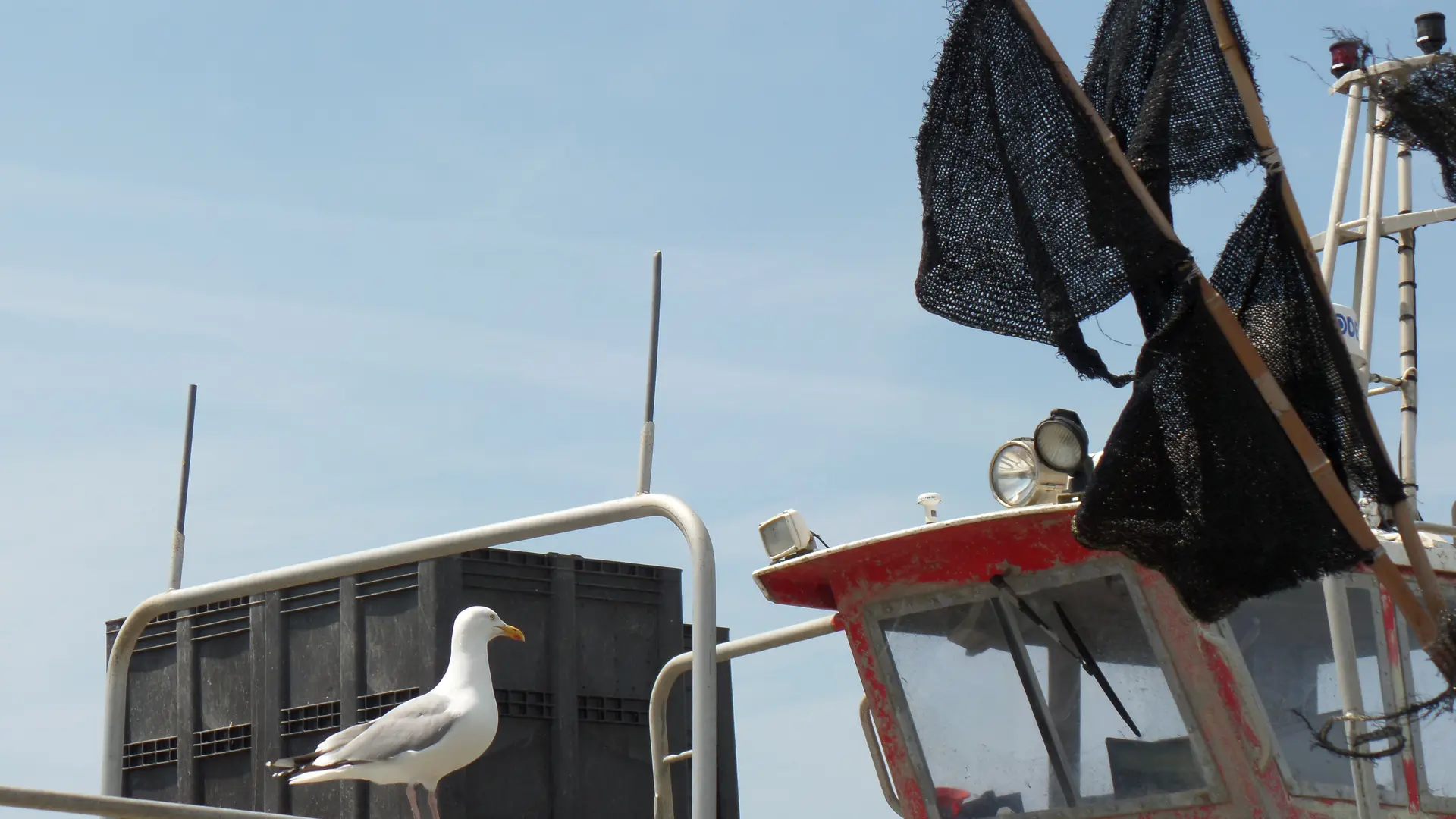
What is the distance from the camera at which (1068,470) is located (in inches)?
234

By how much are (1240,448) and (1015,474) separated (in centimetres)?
260

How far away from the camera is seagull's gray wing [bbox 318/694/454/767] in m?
5.92

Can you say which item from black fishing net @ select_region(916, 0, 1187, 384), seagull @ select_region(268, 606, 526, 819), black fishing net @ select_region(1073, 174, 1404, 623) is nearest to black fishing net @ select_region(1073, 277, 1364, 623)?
black fishing net @ select_region(1073, 174, 1404, 623)

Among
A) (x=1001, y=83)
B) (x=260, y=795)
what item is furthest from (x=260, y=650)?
(x=1001, y=83)

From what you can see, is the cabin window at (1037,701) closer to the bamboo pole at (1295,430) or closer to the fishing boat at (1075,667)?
the fishing boat at (1075,667)

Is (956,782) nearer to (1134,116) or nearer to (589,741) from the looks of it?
(589,741)

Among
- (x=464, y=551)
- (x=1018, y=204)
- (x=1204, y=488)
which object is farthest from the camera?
(x=464, y=551)

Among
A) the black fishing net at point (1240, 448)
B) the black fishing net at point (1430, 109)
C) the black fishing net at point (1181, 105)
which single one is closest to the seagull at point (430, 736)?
the black fishing net at point (1240, 448)

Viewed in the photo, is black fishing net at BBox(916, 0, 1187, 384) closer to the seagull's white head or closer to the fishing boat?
the fishing boat

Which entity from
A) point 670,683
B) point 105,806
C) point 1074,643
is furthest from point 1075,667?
point 105,806

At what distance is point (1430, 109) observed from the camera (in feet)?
12.0

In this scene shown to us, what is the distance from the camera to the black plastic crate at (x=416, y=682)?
741cm

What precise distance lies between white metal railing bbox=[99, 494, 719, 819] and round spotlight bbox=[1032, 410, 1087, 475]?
1463 mm

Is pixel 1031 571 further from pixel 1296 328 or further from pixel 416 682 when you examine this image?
pixel 416 682
